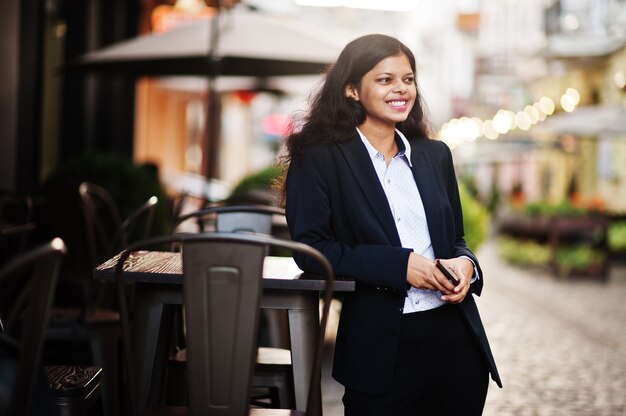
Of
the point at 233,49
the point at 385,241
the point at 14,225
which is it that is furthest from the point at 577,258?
the point at 385,241

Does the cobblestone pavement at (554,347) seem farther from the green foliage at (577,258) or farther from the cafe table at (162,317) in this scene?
the cafe table at (162,317)

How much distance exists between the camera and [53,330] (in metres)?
4.37

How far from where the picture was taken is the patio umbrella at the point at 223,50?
715 centimetres

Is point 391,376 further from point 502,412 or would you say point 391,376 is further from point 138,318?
point 502,412

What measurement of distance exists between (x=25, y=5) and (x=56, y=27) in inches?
90.2

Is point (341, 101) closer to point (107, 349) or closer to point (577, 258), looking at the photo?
point (107, 349)

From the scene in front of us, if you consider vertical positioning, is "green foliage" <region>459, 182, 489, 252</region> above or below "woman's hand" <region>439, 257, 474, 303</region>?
below

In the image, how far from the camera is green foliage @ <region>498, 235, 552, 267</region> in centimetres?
1524

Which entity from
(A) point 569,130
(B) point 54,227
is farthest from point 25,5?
(A) point 569,130

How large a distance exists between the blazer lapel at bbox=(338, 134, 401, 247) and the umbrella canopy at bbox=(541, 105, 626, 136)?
46.4ft

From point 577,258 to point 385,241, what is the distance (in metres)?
12.1

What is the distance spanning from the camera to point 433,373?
2859mm

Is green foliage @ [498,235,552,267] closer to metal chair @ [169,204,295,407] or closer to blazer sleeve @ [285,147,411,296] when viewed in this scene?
metal chair @ [169,204,295,407]

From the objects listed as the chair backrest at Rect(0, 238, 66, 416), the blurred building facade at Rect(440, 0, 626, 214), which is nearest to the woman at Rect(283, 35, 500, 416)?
the chair backrest at Rect(0, 238, 66, 416)
